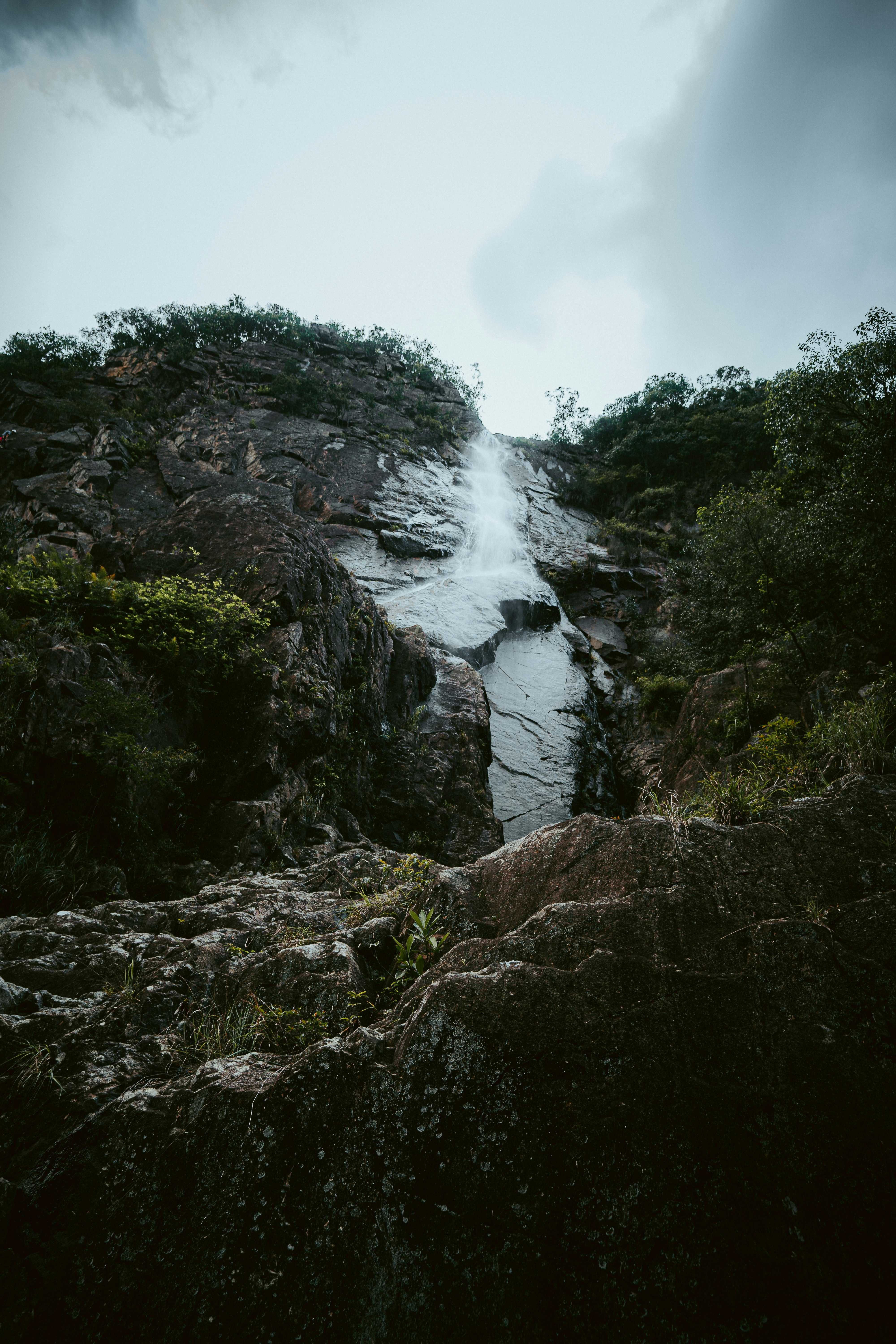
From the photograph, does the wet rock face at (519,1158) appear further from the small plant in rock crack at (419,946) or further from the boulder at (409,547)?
the boulder at (409,547)

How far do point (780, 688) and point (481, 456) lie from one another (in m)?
29.0

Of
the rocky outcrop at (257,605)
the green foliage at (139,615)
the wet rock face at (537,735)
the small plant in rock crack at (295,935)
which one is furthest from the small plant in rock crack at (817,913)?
the wet rock face at (537,735)

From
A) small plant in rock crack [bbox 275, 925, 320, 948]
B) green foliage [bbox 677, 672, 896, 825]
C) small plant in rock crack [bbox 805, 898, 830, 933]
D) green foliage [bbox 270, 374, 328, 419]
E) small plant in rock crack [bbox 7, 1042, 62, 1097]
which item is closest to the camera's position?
small plant in rock crack [bbox 7, 1042, 62, 1097]

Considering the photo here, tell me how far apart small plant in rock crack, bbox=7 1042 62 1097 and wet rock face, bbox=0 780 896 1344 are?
4cm

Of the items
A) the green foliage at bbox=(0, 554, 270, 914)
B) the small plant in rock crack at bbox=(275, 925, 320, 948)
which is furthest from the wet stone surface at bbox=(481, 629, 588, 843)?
the small plant in rock crack at bbox=(275, 925, 320, 948)

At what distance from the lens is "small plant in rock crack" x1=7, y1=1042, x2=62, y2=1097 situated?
2.47 meters

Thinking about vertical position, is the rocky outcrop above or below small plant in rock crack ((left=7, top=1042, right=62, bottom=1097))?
above

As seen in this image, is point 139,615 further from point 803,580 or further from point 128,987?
point 803,580

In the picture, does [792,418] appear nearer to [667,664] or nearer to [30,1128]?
[667,664]

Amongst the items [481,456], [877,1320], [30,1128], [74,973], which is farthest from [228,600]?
[481,456]

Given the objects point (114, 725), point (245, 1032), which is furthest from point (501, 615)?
point (245, 1032)

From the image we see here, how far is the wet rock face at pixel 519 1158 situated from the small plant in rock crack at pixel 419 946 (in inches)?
21.1

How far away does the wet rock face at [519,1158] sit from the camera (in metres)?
1.92

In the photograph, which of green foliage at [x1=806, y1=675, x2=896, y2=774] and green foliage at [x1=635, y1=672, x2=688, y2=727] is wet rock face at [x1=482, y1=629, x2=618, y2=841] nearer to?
green foliage at [x1=635, y1=672, x2=688, y2=727]
